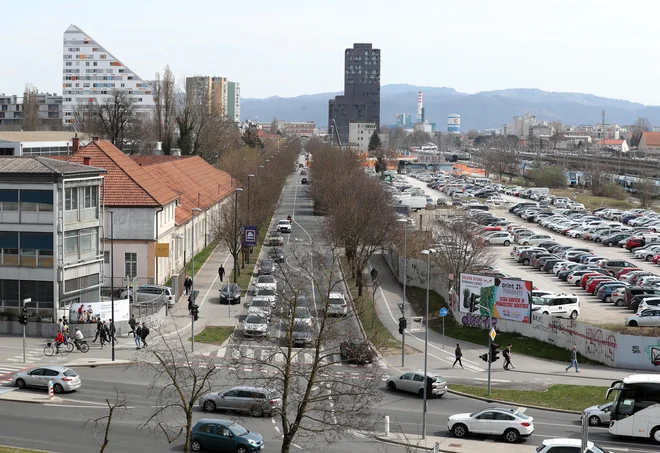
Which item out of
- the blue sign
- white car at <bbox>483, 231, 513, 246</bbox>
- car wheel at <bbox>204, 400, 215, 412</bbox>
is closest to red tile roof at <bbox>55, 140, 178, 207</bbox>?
the blue sign

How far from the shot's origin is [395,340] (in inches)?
1890

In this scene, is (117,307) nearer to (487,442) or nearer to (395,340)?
(395,340)

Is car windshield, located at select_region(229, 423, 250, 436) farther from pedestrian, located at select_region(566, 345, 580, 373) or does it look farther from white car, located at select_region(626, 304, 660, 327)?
white car, located at select_region(626, 304, 660, 327)

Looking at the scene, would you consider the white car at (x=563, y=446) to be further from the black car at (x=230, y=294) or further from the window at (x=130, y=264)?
Result: the window at (x=130, y=264)

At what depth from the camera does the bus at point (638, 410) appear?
97.2 feet

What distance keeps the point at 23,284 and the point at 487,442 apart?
89.2ft

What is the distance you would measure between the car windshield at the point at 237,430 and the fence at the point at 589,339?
820 inches

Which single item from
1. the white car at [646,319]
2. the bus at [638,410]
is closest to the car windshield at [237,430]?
the bus at [638,410]

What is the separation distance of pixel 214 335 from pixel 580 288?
25796mm

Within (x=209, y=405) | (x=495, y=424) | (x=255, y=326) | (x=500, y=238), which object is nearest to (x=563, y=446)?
(x=495, y=424)

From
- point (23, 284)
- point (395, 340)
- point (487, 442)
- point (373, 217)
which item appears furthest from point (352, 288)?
point (487, 442)

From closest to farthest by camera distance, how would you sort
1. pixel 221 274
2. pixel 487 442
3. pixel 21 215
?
1. pixel 487 442
2. pixel 21 215
3. pixel 221 274

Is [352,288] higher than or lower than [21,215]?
lower

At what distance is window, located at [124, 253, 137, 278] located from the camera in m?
56.2
